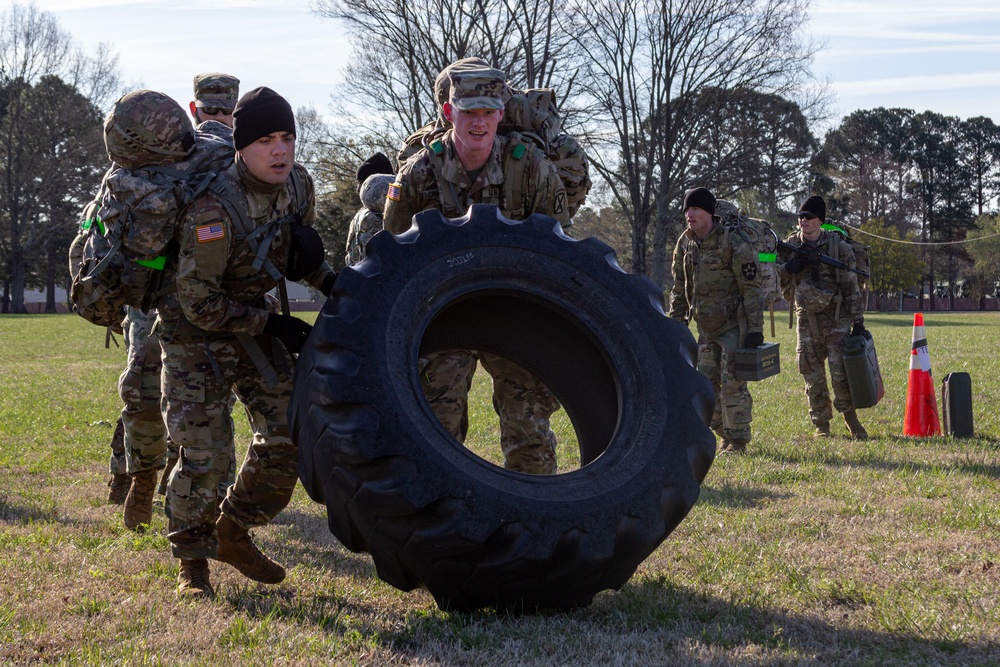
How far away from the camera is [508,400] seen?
17.2ft

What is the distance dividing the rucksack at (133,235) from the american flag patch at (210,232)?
0.67ft

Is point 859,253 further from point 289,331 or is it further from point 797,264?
point 289,331

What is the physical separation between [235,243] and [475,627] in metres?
1.86

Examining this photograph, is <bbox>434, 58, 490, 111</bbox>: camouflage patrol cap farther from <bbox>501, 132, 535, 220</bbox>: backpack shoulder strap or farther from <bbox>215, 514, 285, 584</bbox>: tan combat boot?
<bbox>215, 514, 285, 584</bbox>: tan combat boot

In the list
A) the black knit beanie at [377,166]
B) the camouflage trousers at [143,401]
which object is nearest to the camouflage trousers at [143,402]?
the camouflage trousers at [143,401]

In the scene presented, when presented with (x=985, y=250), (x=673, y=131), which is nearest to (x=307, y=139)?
(x=673, y=131)

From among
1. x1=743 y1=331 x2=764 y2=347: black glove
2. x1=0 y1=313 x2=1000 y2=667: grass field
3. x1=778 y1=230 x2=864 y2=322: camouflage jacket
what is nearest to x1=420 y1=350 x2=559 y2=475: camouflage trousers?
x1=0 y1=313 x2=1000 y2=667: grass field

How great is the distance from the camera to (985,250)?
2746 inches

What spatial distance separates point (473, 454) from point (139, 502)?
9.02 ft

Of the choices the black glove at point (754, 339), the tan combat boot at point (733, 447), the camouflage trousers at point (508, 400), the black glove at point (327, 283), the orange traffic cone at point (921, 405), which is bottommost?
the tan combat boot at point (733, 447)

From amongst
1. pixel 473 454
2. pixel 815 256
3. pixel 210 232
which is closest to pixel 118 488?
pixel 210 232

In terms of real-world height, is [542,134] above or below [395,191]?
above

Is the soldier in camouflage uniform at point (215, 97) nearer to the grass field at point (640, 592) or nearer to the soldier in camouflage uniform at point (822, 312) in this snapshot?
the grass field at point (640, 592)

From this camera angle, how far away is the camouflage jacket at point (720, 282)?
867 centimetres
